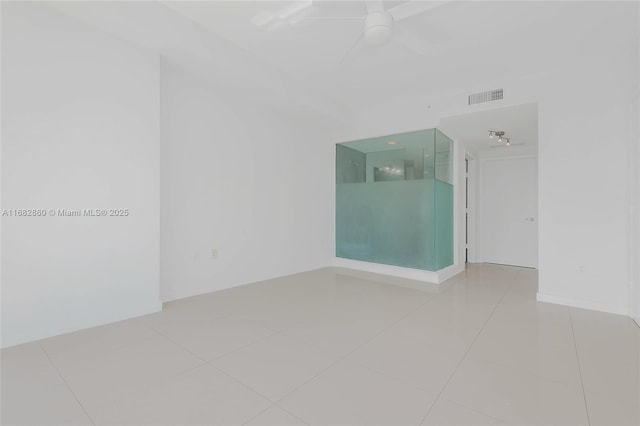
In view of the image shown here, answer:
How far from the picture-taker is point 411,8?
226cm

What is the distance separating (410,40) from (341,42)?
0.74m

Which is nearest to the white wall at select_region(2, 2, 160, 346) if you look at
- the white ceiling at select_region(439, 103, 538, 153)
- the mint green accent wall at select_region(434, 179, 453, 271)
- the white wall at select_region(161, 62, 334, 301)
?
the white wall at select_region(161, 62, 334, 301)

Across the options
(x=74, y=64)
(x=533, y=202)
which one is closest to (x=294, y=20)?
(x=74, y=64)

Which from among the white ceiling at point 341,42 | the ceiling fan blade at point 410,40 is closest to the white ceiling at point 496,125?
the white ceiling at point 341,42

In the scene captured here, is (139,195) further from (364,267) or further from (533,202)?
(533,202)

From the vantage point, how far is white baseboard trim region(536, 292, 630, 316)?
304 cm

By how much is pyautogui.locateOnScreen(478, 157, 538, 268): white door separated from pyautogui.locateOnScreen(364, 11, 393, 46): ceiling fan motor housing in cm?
496

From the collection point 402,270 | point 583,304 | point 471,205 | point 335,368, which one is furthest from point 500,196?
point 335,368

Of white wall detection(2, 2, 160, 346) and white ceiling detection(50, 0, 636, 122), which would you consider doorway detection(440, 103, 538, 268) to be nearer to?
white ceiling detection(50, 0, 636, 122)

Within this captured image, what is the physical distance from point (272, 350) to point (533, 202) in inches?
234

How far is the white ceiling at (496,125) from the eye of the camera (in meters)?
3.94

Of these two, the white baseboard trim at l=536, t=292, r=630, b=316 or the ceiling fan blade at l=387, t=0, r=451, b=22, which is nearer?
the ceiling fan blade at l=387, t=0, r=451, b=22

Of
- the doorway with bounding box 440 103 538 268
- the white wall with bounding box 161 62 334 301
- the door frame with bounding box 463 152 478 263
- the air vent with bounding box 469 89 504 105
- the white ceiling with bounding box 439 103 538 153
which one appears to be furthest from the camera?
the door frame with bounding box 463 152 478 263

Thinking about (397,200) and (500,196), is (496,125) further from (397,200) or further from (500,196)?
(500,196)
